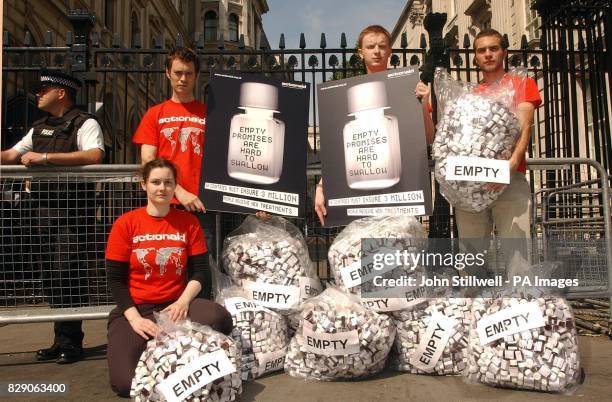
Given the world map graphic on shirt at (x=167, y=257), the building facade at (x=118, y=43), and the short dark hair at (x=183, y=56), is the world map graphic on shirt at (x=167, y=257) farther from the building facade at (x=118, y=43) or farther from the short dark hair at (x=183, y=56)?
the building facade at (x=118, y=43)

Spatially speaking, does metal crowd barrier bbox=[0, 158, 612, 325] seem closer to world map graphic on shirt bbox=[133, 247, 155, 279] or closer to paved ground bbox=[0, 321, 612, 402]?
paved ground bbox=[0, 321, 612, 402]

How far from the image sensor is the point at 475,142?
9.95 feet

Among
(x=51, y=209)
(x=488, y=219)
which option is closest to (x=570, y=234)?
(x=488, y=219)

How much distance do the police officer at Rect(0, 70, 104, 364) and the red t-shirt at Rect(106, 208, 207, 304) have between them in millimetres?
931

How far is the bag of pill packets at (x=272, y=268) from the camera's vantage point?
3.22 m

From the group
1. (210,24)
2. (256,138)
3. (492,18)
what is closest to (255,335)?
(256,138)

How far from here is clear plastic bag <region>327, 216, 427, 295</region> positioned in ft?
10.2

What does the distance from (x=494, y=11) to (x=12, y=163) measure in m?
21.9

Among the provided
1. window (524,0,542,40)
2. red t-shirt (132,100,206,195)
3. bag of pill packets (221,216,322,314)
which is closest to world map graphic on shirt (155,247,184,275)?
bag of pill packets (221,216,322,314)

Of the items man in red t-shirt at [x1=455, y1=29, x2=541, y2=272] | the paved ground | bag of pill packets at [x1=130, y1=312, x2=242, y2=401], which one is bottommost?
the paved ground

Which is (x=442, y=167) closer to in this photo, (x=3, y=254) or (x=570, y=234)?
(x=570, y=234)

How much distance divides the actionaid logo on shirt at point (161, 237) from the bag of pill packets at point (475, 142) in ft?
5.48

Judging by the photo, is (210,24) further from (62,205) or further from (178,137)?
(178,137)

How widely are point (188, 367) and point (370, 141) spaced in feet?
6.44
